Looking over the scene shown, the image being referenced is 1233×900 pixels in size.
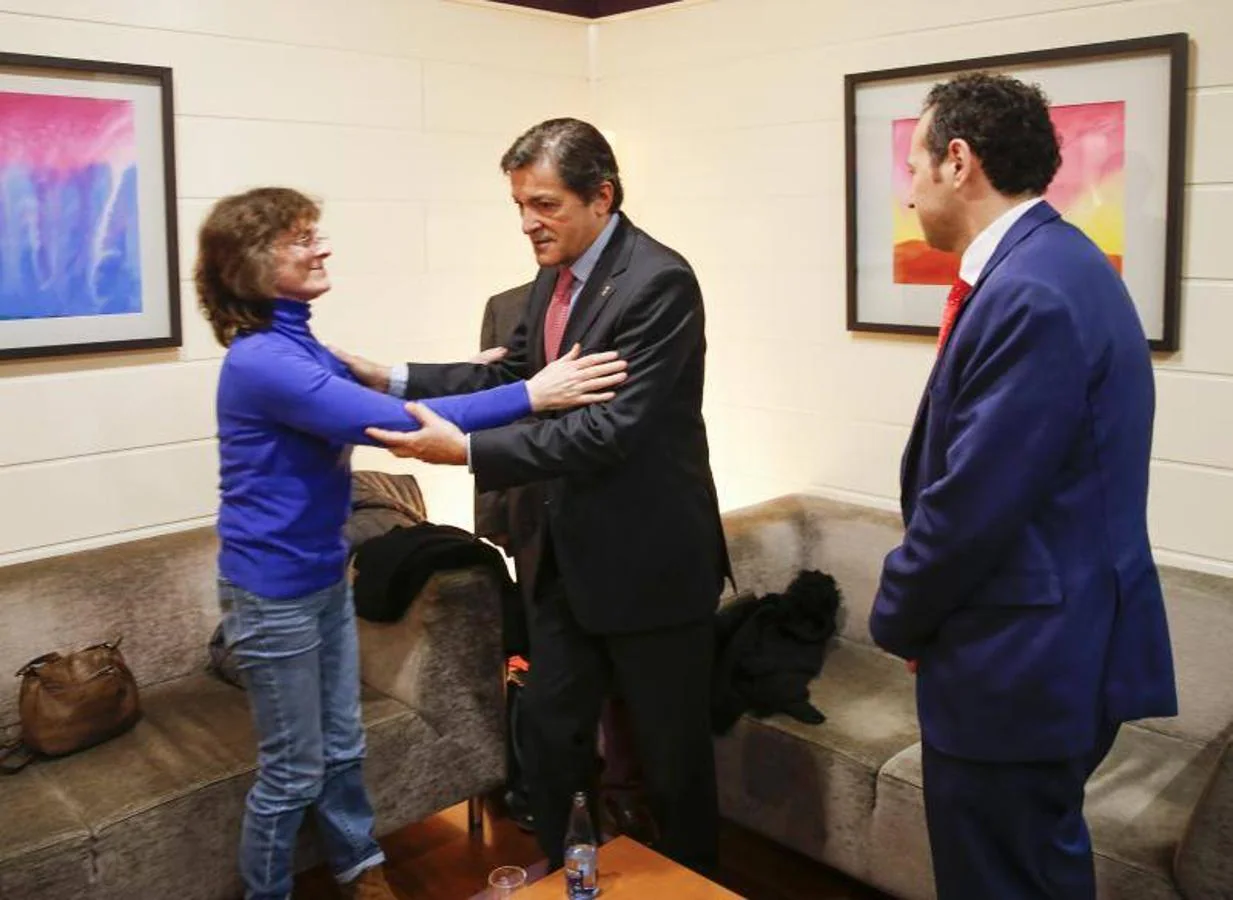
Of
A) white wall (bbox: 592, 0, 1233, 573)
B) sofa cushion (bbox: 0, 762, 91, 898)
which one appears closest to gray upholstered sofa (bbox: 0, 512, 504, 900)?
sofa cushion (bbox: 0, 762, 91, 898)

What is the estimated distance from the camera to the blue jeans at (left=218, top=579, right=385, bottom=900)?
2.33 metres

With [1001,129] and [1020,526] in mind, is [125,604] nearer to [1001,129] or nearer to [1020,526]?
[1020,526]

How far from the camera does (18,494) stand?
302cm

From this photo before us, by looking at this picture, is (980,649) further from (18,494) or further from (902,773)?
(18,494)

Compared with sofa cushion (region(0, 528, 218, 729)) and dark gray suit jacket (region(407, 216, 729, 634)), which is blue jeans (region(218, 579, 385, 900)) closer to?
dark gray suit jacket (region(407, 216, 729, 634))

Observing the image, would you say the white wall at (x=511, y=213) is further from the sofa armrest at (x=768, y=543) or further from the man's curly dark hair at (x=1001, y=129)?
the man's curly dark hair at (x=1001, y=129)

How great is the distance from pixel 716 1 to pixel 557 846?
8.55 ft

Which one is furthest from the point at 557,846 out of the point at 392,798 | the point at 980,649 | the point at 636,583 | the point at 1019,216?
the point at 1019,216

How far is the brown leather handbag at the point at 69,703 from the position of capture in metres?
2.63

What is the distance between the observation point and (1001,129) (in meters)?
1.79

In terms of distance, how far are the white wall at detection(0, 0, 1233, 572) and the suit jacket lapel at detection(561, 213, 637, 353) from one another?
1252mm

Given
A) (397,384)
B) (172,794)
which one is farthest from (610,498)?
(172,794)

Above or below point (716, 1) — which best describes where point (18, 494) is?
below

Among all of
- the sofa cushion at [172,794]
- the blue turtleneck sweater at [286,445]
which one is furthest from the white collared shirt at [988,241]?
the sofa cushion at [172,794]
